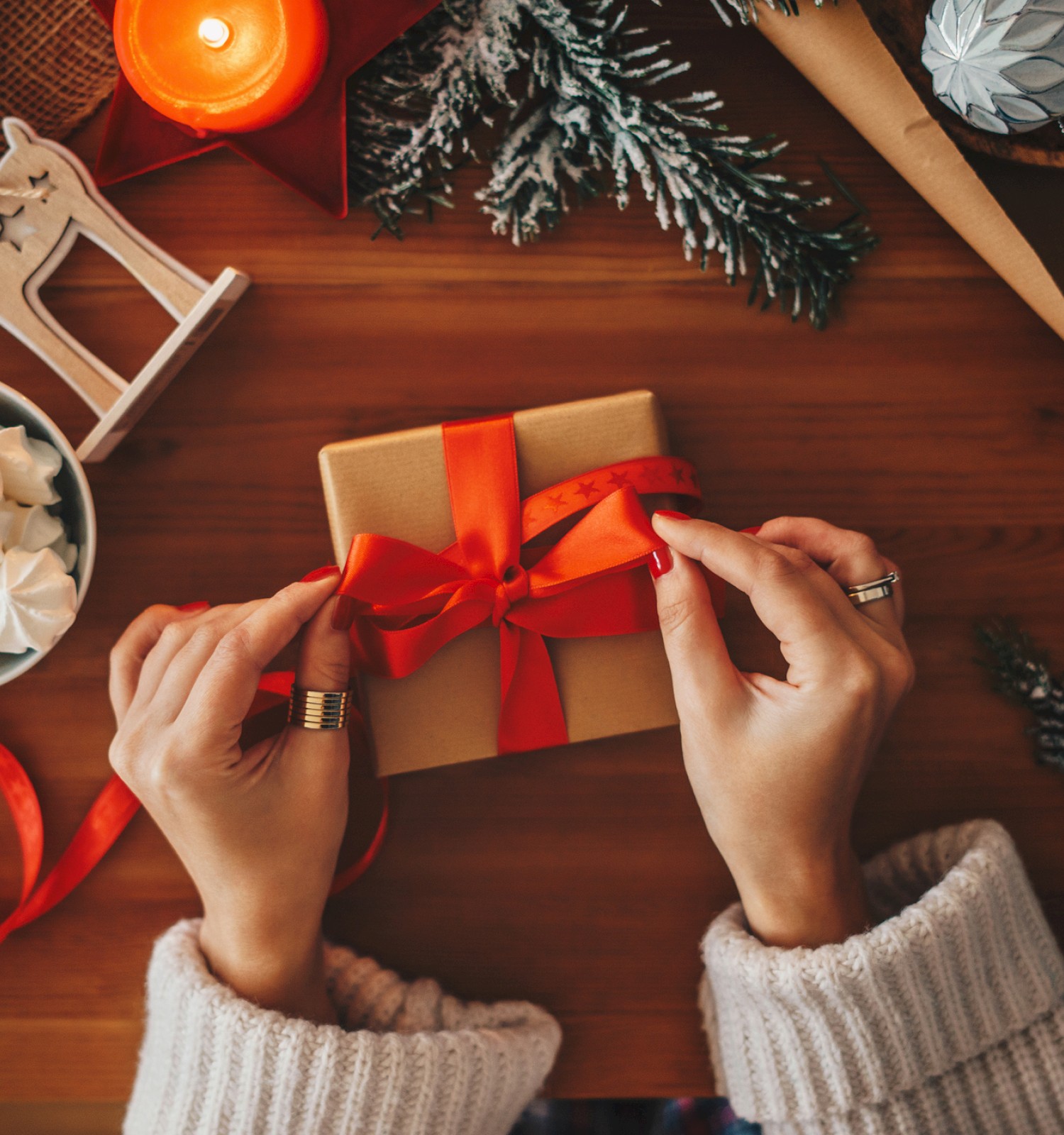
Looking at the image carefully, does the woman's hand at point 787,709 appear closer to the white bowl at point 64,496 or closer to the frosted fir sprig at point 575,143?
the frosted fir sprig at point 575,143

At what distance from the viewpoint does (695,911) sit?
98 cm

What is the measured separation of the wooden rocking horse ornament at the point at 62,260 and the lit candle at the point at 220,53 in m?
0.15

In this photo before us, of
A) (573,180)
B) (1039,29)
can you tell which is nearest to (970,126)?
(1039,29)

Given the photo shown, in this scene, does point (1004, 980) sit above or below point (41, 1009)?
above

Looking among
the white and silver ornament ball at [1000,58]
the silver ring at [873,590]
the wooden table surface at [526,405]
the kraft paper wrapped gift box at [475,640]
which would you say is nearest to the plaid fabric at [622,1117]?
the wooden table surface at [526,405]

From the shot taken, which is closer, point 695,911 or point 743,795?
point 743,795

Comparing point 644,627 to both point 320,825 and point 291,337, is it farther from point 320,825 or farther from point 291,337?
point 291,337

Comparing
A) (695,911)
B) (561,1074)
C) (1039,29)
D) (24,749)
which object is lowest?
(561,1074)

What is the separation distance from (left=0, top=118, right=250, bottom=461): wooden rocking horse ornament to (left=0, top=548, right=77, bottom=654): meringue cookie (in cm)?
18

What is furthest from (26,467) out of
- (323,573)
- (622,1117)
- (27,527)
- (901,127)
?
(622,1117)

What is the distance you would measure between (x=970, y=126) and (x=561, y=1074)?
1.09 meters

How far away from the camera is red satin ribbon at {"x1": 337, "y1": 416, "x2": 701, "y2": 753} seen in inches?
31.5

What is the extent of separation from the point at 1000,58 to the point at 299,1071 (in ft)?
3.58

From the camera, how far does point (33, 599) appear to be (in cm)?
78
